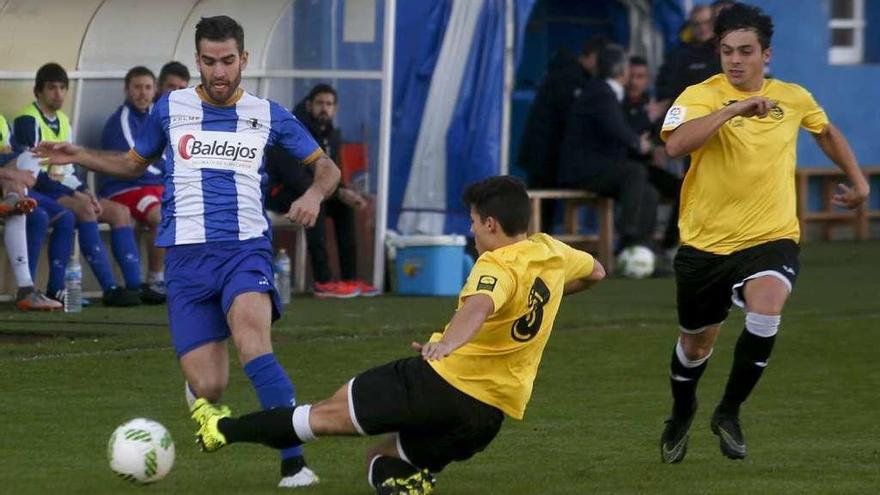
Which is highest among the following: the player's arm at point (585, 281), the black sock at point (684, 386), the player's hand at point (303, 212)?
the player's hand at point (303, 212)

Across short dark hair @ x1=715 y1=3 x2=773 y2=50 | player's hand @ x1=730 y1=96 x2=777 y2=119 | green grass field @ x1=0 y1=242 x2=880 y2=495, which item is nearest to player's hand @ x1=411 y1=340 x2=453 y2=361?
green grass field @ x1=0 y1=242 x2=880 y2=495

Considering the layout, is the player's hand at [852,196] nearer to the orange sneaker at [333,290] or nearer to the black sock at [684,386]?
the black sock at [684,386]

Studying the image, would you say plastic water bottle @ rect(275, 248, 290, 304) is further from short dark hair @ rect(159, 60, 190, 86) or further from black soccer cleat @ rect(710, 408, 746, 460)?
black soccer cleat @ rect(710, 408, 746, 460)

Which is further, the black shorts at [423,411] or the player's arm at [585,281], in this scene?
the player's arm at [585,281]

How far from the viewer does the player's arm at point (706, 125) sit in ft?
25.3

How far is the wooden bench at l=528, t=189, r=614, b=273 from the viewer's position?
17188 millimetres

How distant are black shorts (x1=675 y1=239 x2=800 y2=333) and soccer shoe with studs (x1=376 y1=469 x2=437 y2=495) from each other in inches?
74.4

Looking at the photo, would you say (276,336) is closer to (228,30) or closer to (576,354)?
(576,354)

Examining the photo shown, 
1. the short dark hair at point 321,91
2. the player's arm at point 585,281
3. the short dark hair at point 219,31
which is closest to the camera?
the player's arm at point 585,281

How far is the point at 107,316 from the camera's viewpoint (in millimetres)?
13305

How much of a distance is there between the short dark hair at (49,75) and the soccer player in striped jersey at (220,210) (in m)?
5.83

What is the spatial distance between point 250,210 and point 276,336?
473 centimetres

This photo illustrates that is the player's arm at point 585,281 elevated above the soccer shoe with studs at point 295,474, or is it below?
above

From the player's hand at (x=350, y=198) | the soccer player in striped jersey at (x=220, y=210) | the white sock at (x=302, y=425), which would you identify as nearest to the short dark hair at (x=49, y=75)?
the player's hand at (x=350, y=198)
